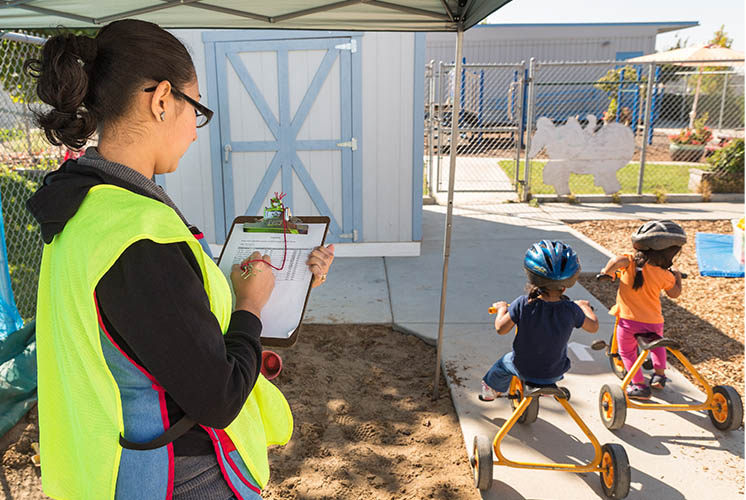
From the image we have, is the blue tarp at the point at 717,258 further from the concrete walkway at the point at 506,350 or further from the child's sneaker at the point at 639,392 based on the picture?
the child's sneaker at the point at 639,392

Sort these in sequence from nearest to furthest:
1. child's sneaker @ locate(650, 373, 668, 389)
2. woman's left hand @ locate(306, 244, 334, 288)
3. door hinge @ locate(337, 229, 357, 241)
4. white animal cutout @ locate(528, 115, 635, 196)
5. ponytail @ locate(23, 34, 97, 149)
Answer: ponytail @ locate(23, 34, 97, 149) < woman's left hand @ locate(306, 244, 334, 288) < child's sneaker @ locate(650, 373, 668, 389) < door hinge @ locate(337, 229, 357, 241) < white animal cutout @ locate(528, 115, 635, 196)

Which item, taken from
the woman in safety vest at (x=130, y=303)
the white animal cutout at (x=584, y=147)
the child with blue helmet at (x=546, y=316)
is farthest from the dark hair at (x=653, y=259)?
the white animal cutout at (x=584, y=147)

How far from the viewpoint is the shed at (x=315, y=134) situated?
7473 millimetres

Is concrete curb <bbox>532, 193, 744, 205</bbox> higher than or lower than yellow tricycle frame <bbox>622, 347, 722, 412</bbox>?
higher

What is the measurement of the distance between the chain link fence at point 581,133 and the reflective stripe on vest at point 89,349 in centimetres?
280

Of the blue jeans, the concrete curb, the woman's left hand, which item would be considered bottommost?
the blue jeans

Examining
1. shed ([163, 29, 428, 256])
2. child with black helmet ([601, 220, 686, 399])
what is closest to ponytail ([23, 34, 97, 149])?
child with black helmet ([601, 220, 686, 399])

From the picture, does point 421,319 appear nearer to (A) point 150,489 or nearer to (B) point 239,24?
(B) point 239,24

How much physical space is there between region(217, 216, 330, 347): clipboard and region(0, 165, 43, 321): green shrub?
3.75 m

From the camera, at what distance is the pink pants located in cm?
400

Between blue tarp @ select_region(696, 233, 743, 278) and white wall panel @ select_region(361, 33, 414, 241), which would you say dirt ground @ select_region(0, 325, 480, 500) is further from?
white wall panel @ select_region(361, 33, 414, 241)

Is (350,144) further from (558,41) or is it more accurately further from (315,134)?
(558,41)

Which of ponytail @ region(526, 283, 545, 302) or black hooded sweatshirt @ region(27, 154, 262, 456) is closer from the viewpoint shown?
black hooded sweatshirt @ region(27, 154, 262, 456)

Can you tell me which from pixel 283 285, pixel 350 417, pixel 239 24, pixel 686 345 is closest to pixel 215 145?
pixel 239 24
